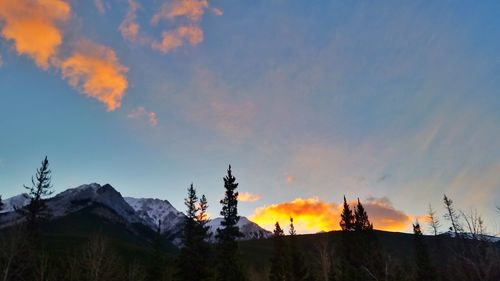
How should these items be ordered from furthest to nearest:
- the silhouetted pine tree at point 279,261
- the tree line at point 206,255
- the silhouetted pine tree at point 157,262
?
1. the silhouetted pine tree at point 279,261
2. the silhouetted pine tree at point 157,262
3. the tree line at point 206,255

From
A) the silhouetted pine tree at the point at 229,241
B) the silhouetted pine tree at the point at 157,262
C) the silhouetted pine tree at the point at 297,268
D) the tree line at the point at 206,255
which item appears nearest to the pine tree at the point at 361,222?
the tree line at the point at 206,255

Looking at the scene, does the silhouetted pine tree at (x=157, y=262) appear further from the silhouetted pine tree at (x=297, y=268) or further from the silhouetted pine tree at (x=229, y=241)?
the silhouetted pine tree at (x=297, y=268)

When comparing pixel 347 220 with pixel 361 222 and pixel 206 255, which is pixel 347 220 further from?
pixel 206 255

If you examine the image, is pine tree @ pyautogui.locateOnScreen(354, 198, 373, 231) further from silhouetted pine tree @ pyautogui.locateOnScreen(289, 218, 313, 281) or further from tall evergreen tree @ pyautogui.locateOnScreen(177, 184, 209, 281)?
tall evergreen tree @ pyautogui.locateOnScreen(177, 184, 209, 281)

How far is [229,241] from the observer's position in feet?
172

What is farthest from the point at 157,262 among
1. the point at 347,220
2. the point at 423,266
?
the point at 423,266

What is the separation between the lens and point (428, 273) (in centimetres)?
7344

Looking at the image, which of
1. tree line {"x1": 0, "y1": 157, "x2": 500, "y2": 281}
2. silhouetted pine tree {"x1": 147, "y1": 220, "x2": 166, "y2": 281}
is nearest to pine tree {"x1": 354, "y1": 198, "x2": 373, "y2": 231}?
tree line {"x1": 0, "y1": 157, "x2": 500, "y2": 281}

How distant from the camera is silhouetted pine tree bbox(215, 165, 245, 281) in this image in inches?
1982

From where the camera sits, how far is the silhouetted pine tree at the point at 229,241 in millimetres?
50344

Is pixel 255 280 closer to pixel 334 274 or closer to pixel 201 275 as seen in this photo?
pixel 334 274

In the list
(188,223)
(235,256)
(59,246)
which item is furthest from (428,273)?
(59,246)

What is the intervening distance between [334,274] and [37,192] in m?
47.3

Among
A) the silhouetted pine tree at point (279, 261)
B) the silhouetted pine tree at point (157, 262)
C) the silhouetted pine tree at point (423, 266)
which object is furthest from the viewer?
the silhouetted pine tree at point (423, 266)
